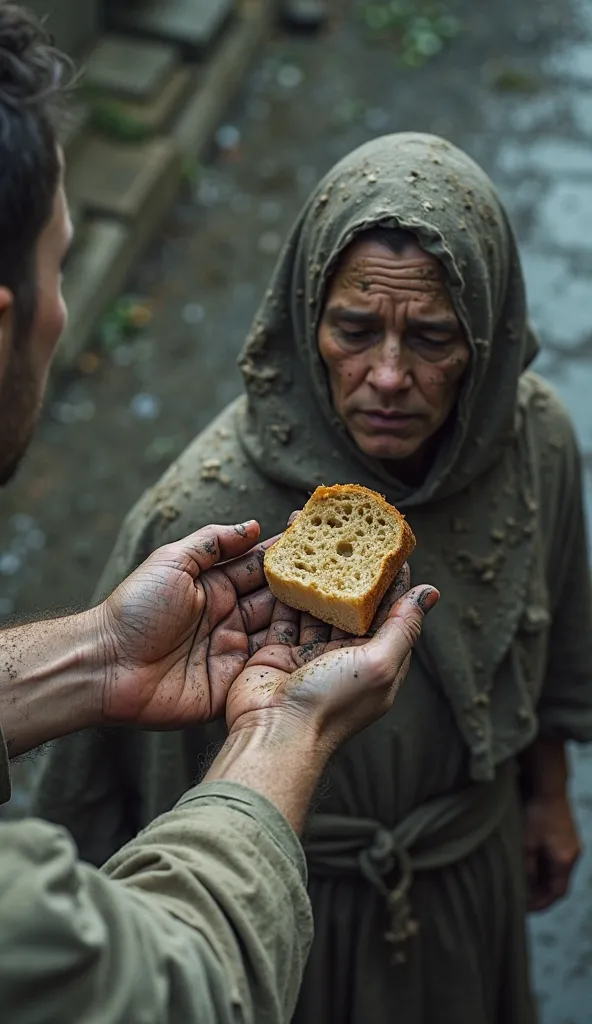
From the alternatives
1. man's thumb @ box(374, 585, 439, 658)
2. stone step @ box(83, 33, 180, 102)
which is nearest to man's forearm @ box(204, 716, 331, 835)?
man's thumb @ box(374, 585, 439, 658)

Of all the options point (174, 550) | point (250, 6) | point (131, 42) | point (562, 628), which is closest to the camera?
point (174, 550)

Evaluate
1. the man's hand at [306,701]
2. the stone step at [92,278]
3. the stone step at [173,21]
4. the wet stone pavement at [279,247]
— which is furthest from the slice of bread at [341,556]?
the stone step at [173,21]

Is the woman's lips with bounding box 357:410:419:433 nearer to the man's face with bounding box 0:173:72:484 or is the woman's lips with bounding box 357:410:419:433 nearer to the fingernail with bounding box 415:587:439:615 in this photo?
the fingernail with bounding box 415:587:439:615

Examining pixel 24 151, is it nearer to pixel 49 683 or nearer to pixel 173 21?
pixel 49 683

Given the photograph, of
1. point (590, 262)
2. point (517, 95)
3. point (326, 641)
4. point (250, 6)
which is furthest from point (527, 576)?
point (250, 6)

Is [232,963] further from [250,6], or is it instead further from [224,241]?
[250,6]

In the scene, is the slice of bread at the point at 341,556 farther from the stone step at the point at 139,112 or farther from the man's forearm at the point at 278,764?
the stone step at the point at 139,112
